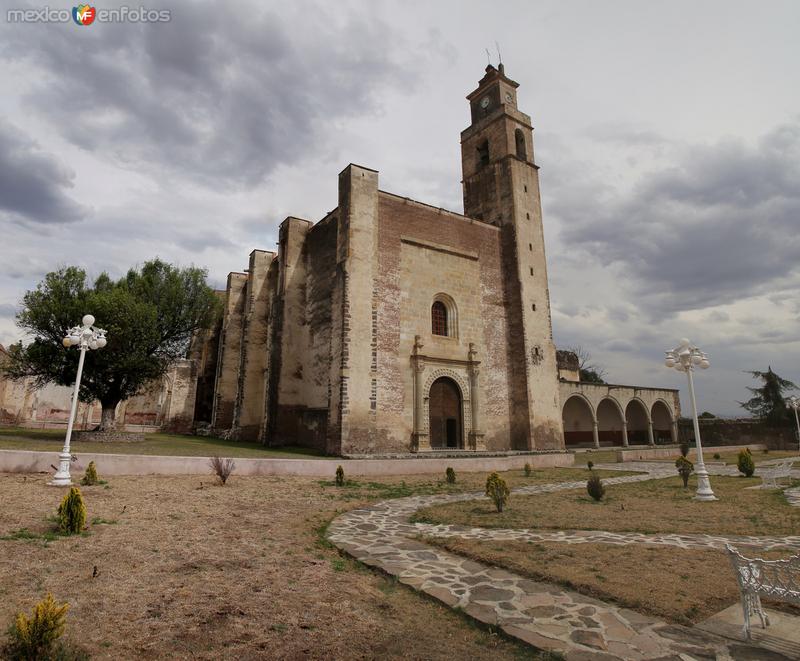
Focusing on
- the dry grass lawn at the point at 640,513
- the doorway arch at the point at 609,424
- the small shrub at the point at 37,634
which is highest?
the doorway arch at the point at 609,424

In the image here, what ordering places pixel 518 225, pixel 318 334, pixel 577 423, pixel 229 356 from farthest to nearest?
pixel 577 423 → pixel 229 356 → pixel 518 225 → pixel 318 334

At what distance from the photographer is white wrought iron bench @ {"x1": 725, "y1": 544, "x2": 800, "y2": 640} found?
368cm

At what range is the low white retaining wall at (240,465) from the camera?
1119 centimetres

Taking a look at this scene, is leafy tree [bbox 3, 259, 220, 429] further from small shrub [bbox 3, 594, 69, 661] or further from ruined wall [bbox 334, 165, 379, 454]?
small shrub [bbox 3, 594, 69, 661]

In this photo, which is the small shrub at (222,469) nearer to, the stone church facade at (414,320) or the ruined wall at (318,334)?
the stone church facade at (414,320)

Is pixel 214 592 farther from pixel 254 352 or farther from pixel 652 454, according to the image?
pixel 652 454

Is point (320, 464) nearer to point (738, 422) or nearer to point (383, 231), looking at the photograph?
point (383, 231)

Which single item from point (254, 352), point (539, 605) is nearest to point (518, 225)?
point (254, 352)

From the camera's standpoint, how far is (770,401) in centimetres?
3697

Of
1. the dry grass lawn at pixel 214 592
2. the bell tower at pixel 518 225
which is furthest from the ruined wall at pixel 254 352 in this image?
the dry grass lawn at pixel 214 592

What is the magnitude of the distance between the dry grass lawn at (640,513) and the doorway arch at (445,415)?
9643 millimetres

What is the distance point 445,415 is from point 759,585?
17876 millimetres

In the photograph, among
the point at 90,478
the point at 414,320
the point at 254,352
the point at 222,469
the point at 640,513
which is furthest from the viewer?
the point at 254,352

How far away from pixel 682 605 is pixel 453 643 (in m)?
2.21
